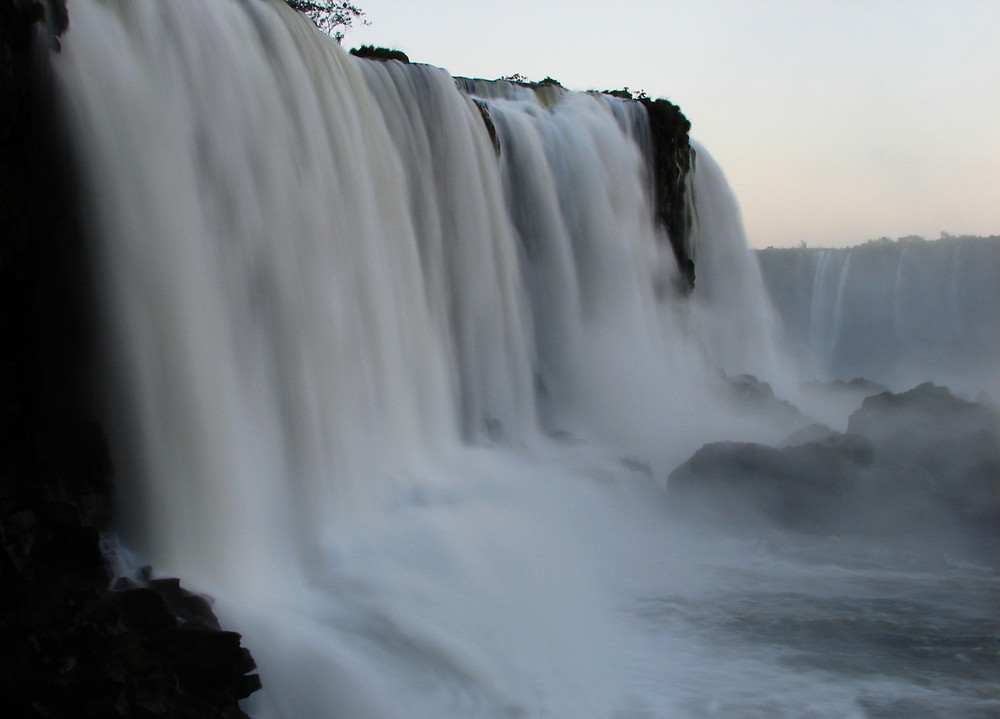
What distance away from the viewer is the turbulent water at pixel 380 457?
19.5ft

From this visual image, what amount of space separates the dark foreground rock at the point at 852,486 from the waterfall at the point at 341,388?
752 mm

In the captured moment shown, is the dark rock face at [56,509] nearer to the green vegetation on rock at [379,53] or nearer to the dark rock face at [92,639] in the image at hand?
the dark rock face at [92,639]

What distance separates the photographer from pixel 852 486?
10.4m

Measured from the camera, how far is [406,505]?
8.50 meters

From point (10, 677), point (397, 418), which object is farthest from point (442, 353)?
point (10, 677)

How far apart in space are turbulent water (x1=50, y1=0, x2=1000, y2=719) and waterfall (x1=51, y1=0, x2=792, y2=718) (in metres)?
0.03

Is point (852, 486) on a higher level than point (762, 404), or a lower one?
lower

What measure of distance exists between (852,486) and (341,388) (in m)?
5.71

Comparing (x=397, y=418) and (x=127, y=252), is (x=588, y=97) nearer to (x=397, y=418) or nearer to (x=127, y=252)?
(x=397, y=418)

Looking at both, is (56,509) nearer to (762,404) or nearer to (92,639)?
(92,639)

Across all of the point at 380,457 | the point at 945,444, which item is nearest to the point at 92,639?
the point at 380,457

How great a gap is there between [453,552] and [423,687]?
7.34ft

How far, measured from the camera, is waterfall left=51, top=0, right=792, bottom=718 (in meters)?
5.95

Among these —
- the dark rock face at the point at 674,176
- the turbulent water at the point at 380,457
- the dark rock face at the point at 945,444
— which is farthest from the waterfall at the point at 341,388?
the dark rock face at the point at 674,176
